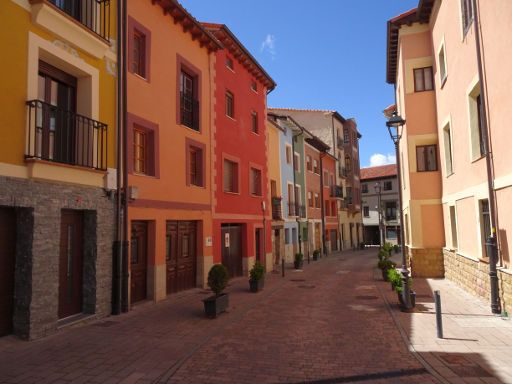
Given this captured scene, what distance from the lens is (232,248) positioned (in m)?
17.4

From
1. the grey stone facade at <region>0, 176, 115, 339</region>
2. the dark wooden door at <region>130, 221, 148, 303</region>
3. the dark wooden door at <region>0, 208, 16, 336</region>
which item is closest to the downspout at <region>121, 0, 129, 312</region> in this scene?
the dark wooden door at <region>130, 221, 148, 303</region>

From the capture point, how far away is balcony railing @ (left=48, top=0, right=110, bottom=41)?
30.5 ft

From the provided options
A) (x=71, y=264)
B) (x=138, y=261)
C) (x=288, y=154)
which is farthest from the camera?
(x=288, y=154)

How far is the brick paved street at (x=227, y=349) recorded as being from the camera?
598 centimetres

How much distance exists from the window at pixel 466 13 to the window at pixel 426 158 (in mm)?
6415

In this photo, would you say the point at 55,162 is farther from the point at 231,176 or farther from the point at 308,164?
the point at 308,164

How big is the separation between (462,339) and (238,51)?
47.0ft

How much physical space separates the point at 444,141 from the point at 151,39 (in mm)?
11405

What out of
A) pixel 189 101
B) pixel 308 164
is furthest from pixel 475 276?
pixel 308 164

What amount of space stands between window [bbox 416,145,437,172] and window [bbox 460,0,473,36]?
6.42 meters

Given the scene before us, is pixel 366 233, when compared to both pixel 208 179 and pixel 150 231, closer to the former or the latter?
pixel 208 179

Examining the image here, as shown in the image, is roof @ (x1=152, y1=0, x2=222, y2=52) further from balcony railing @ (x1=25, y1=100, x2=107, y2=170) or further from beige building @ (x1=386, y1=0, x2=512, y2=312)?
beige building @ (x1=386, y1=0, x2=512, y2=312)

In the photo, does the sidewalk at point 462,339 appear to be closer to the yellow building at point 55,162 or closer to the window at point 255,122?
the yellow building at point 55,162

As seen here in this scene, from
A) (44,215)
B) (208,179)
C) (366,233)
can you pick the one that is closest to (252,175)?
(208,179)
